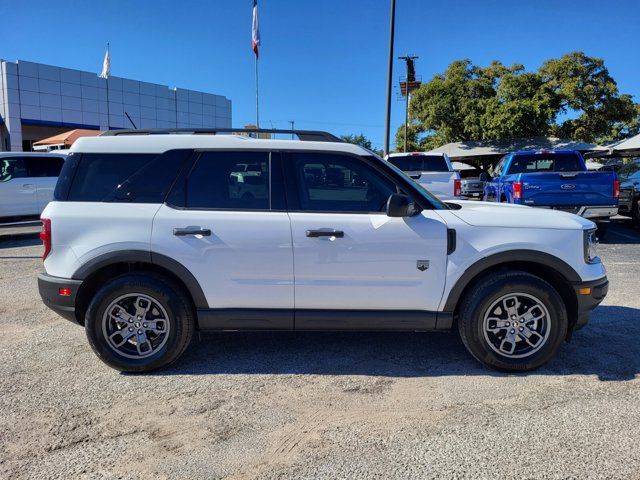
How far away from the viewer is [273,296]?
3844 mm

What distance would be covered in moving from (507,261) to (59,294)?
11.7ft

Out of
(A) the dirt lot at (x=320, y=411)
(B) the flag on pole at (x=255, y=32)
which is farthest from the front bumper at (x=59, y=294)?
(B) the flag on pole at (x=255, y=32)

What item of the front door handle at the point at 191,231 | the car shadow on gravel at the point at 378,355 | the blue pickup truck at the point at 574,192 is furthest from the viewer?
the blue pickup truck at the point at 574,192

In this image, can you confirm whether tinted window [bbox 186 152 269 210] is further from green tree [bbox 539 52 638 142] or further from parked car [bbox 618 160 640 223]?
green tree [bbox 539 52 638 142]

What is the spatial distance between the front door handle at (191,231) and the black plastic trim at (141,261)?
0.70 ft

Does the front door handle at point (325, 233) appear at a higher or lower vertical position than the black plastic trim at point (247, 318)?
higher

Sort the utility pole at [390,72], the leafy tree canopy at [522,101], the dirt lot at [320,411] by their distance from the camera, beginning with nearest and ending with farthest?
the dirt lot at [320,411] < the utility pole at [390,72] < the leafy tree canopy at [522,101]

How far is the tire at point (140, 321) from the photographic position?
382 cm

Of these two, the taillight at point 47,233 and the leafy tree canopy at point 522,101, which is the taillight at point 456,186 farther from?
the leafy tree canopy at point 522,101

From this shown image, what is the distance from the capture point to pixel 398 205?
144 inches

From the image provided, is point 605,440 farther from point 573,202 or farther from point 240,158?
point 573,202

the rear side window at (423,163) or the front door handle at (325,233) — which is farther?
the rear side window at (423,163)

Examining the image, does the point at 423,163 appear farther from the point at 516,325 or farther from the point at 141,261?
the point at 141,261

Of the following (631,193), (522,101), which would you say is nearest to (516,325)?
(631,193)
